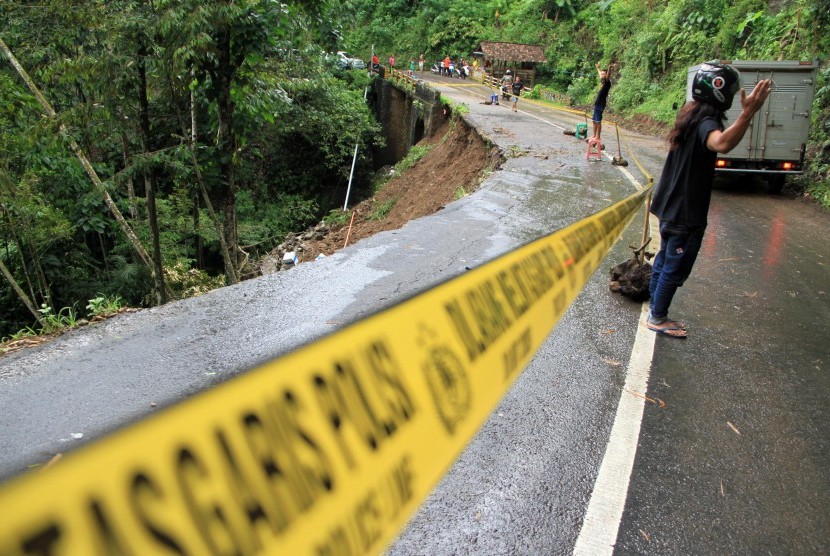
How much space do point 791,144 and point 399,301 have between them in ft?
42.4

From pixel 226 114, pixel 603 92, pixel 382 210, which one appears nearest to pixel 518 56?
pixel 382 210

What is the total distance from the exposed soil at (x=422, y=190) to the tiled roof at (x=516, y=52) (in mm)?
22541

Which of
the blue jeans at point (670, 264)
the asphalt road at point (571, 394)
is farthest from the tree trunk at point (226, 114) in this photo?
the blue jeans at point (670, 264)

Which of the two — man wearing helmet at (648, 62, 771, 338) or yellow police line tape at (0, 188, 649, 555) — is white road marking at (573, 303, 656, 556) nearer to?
man wearing helmet at (648, 62, 771, 338)

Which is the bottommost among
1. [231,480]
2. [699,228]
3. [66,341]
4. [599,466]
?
[599,466]

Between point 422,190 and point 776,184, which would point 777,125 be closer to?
A: point 776,184

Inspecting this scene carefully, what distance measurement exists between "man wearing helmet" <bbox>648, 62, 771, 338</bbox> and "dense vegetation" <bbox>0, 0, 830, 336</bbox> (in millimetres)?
4672

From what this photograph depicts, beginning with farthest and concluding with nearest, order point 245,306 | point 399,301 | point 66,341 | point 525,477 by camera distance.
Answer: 1. point 245,306
2. point 66,341
3. point 525,477
4. point 399,301

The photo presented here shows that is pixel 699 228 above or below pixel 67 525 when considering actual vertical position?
below

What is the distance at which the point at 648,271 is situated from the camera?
5.26 m

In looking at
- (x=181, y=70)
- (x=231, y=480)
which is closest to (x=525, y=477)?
(x=231, y=480)

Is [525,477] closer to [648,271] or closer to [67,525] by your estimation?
[67,525]

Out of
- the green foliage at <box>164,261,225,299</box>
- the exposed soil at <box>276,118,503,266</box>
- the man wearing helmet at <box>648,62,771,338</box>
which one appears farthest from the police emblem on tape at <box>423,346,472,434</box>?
the green foliage at <box>164,261,225,299</box>

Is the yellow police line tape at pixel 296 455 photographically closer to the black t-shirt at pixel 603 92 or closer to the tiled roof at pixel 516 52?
the black t-shirt at pixel 603 92
